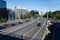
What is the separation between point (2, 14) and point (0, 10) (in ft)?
7.07

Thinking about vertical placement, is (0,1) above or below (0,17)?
above

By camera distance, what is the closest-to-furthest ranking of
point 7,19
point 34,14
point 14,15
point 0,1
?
point 0,1, point 7,19, point 14,15, point 34,14

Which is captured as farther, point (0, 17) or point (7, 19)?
point (7, 19)

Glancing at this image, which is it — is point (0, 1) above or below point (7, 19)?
above

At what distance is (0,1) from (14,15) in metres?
34.6

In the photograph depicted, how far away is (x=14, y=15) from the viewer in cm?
7612

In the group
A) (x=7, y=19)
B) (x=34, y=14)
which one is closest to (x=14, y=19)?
(x=7, y=19)

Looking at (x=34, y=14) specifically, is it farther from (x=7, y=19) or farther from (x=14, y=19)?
(x=7, y=19)

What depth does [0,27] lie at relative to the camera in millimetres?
41812

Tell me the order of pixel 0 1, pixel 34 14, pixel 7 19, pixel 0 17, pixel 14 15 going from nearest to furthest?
pixel 0 1 → pixel 0 17 → pixel 7 19 → pixel 14 15 → pixel 34 14

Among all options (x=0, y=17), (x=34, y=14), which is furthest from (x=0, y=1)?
(x=34, y=14)

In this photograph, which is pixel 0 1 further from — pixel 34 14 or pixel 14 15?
pixel 34 14

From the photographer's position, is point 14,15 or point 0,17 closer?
point 0,17

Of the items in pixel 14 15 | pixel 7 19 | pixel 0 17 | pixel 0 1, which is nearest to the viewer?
pixel 0 1
